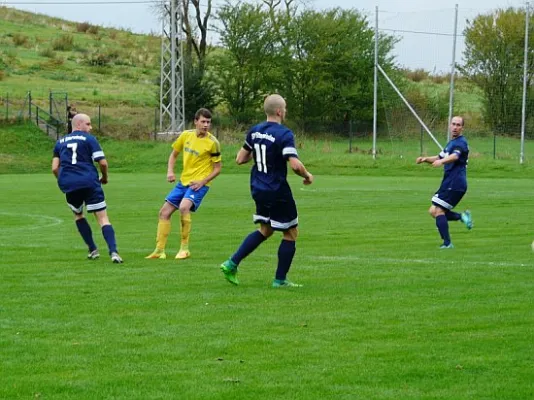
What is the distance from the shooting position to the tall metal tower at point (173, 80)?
49.8 metres

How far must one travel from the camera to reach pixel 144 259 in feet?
46.4

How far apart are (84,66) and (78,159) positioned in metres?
66.0

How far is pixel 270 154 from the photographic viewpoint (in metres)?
11.1

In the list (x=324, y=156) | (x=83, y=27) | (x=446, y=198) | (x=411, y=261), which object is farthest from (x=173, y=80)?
(x=83, y=27)

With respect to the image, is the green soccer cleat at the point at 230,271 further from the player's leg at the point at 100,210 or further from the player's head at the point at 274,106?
the player's leg at the point at 100,210

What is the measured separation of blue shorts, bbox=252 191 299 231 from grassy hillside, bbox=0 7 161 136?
44.5m

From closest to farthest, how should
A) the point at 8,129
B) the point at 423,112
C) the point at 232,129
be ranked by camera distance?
the point at 423,112 → the point at 8,129 → the point at 232,129

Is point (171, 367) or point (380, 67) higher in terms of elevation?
point (380, 67)

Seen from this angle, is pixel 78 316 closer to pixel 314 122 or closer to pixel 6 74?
pixel 314 122

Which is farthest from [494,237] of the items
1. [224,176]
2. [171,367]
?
[224,176]

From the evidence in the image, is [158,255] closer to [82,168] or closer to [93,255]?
[93,255]

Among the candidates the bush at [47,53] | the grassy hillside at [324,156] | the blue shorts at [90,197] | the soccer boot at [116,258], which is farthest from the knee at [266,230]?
the bush at [47,53]

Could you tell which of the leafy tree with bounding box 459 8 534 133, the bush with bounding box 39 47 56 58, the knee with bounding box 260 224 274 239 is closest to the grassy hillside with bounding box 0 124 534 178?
the leafy tree with bounding box 459 8 534 133

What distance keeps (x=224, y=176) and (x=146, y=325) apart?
106ft
